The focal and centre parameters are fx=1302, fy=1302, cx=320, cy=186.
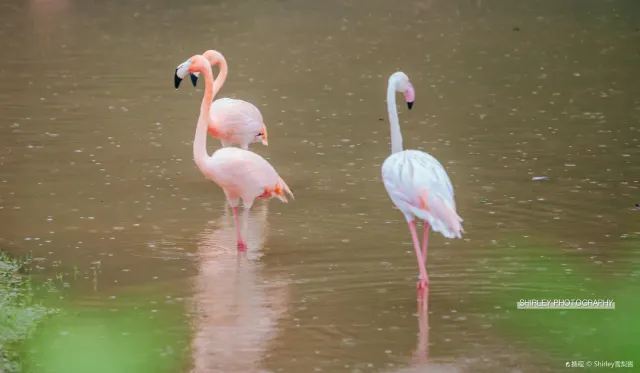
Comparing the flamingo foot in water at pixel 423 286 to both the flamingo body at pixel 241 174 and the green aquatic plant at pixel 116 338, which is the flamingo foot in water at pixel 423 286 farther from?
the flamingo body at pixel 241 174

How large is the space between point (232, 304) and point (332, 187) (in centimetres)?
313

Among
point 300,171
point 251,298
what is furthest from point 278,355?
point 300,171

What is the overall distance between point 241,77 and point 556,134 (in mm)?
4966

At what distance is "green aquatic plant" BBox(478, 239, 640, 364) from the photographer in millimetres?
6695

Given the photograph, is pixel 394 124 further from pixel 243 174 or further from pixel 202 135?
pixel 202 135

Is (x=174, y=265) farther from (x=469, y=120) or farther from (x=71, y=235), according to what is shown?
(x=469, y=120)

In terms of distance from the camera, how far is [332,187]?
10.5 meters

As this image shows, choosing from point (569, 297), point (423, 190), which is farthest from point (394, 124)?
point (569, 297)

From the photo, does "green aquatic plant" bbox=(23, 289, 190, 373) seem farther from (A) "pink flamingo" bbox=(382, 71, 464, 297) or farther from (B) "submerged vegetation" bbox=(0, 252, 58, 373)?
(A) "pink flamingo" bbox=(382, 71, 464, 297)

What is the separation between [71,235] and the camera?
29.8ft

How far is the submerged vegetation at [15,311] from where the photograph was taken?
6547 millimetres

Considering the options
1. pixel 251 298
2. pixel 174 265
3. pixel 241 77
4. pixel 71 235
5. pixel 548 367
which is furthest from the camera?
pixel 241 77

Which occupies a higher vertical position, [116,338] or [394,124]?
[394,124]

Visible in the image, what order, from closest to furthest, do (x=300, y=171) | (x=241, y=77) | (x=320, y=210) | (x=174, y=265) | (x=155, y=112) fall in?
(x=174, y=265), (x=320, y=210), (x=300, y=171), (x=155, y=112), (x=241, y=77)
